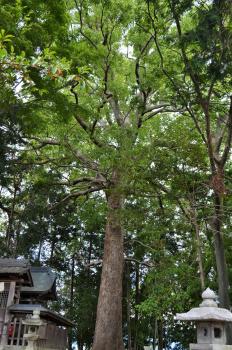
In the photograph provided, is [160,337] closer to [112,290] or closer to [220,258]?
[112,290]

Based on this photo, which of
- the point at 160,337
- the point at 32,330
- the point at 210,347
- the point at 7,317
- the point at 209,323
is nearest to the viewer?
the point at 210,347

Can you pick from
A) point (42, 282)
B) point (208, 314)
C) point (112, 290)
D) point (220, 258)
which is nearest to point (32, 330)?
point (112, 290)

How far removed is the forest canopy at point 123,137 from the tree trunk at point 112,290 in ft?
0.12

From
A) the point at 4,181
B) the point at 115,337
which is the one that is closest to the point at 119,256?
the point at 115,337

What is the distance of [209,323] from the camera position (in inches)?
257

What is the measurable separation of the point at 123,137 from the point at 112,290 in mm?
5177

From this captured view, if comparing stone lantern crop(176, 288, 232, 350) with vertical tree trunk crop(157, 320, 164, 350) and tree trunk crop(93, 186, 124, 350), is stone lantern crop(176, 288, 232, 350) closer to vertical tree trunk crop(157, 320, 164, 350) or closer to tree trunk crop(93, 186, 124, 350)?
tree trunk crop(93, 186, 124, 350)

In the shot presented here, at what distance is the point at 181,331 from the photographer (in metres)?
22.2

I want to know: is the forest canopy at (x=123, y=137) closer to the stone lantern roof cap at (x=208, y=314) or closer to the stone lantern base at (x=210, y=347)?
the stone lantern roof cap at (x=208, y=314)

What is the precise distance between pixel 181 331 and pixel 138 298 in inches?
120

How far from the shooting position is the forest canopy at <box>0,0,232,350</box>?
7.30 metres

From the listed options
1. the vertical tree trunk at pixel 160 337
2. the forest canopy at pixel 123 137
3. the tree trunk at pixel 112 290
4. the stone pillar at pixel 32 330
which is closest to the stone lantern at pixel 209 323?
the forest canopy at pixel 123 137

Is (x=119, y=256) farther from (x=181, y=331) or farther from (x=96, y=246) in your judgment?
(x=181, y=331)

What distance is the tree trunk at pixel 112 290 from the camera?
1174cm
